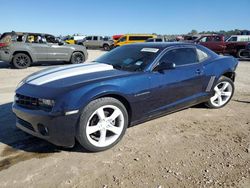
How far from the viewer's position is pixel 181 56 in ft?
16.1

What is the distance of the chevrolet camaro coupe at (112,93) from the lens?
11.3 ft

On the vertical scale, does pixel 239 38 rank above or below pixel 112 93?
above

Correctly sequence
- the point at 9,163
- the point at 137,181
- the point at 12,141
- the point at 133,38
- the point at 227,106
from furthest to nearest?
the point at 133,38
the point at 227,106
the point at 12,141
the point at 9,163
the point at 137,181

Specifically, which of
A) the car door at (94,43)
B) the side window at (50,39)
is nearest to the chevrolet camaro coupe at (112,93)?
the side window at (50,39)

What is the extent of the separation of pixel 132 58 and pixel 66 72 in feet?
3.83

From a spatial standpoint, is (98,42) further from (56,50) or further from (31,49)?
(31,49)

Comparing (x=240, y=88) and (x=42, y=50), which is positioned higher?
(x=42, y=50)

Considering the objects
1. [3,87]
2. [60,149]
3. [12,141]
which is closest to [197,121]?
[60,149]

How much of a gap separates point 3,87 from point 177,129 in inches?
223

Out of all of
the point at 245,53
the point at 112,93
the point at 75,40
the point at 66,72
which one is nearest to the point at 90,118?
the point at 112,93

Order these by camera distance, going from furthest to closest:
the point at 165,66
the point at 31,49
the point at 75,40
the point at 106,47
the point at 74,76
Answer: the point at 75,40, the point at 106,47, the point at 31,49, the point at 165,66, the point at 74,76

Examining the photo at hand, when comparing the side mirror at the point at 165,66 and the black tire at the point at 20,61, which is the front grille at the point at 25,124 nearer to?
the side mirror at the point at 165,66

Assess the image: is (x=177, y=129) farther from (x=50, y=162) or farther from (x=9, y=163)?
(x=9, y=163)

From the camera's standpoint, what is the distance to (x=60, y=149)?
383cm
